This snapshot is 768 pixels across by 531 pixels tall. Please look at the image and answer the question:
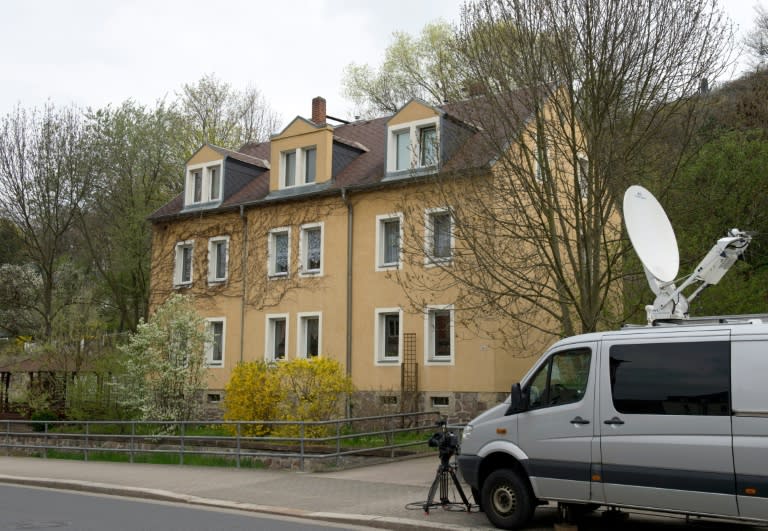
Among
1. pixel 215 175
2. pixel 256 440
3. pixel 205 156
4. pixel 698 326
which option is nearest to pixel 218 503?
pixel 256 440

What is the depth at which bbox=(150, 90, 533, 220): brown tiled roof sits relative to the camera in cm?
1554

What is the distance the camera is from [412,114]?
24125 millimetres

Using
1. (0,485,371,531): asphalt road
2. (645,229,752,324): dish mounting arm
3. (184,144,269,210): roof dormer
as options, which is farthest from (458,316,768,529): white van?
(184,144,269,210): roof dormer

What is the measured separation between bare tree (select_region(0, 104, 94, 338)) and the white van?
88.4ft

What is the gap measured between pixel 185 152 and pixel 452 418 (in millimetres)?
23648

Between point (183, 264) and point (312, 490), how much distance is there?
1928 cm

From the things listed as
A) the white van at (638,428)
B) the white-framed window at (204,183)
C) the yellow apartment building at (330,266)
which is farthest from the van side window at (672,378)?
the white-framed window at (204,183)

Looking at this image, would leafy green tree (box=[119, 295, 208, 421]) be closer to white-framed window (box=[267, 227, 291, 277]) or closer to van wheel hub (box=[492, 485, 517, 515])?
white-framed window (box=[267, 227, 291, 277])

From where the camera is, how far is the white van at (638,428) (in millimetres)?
7762

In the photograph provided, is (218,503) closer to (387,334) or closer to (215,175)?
(387,334)

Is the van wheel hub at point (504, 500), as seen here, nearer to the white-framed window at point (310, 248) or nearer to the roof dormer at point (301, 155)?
the white-framed window at point (310, 248)

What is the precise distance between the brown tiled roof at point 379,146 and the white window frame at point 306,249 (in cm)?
133

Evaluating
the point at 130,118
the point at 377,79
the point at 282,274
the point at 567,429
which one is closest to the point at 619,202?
the point at 567,429

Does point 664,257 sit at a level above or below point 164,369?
above
